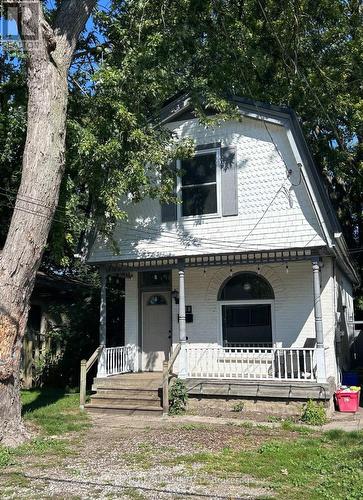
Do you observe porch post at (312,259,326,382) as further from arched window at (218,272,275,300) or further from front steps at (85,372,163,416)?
front steps at (85,372,163,416)

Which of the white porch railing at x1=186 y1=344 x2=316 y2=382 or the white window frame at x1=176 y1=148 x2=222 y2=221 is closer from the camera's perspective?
the white porch railing at x1=186 y1=344 x2=316 y2=382

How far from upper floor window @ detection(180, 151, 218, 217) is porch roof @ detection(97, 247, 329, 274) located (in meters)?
1.16

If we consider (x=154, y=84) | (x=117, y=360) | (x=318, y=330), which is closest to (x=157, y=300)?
(x=117, y=360)

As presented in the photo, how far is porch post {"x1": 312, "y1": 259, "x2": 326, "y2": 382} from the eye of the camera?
11070 millimetres

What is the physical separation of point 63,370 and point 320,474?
1093cm

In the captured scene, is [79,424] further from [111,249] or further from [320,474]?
[320,474]

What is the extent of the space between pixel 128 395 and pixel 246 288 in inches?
160

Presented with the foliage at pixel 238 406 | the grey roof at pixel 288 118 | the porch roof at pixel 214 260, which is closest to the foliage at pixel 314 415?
the foliage at pixel 238 406

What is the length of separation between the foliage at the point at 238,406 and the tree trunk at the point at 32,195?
188 inches

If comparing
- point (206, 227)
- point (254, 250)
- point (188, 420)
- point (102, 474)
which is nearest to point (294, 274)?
point (254, 250)

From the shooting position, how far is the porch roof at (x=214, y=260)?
11.9 m

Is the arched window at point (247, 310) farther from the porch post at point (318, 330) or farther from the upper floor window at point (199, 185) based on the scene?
the upper floor window at point (199, 185)

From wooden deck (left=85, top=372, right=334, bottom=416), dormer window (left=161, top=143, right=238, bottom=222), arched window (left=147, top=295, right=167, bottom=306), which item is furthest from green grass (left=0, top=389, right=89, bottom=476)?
dormer window (left=161, top=143, right=238, bottom=222)

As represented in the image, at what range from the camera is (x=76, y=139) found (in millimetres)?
11383
